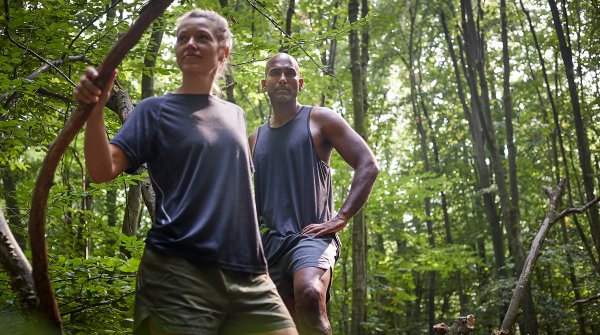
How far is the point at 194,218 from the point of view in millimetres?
1867

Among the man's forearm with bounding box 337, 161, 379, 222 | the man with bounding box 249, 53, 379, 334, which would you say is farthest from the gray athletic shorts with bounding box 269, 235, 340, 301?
the man's forearm with bounding box 337, 161, 379, 222

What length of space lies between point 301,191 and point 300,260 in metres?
0.40

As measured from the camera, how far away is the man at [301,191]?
2943 mm

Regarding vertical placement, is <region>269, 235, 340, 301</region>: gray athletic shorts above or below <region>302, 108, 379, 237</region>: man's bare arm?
below

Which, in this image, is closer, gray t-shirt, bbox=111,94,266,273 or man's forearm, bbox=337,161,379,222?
gray t-shirt, bbox=111,94,266,273

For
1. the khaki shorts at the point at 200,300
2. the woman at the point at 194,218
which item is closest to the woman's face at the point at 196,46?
the woman at the point at 194,218

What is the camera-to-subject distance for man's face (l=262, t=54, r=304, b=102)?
11.7 feet

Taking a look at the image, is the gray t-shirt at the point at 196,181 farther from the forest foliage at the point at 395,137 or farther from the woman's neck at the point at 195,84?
the forest foliage at the point at 395,137

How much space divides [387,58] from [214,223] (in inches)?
678

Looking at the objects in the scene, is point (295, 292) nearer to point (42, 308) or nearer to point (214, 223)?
point (214, 223)

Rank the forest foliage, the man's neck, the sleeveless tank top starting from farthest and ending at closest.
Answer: the forest foliage
the man's neck
the sleeveless tank top

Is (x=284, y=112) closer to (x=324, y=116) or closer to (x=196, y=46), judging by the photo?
(x=324, y=116)

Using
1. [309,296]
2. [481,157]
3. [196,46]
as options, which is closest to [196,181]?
[196,46]

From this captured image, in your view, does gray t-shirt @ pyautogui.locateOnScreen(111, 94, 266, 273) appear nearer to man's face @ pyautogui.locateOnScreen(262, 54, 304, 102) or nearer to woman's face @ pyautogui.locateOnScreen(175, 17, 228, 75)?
woman's face @ pyautogui.locateOnScreen(175, 17, 228, 75)
